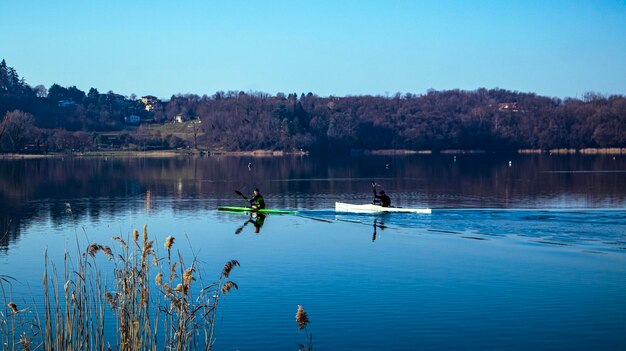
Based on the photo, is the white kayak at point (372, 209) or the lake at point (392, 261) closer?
the lake at point (392, 261)

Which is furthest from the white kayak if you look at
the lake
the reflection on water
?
the reflection on water

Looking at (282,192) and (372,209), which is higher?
(372,209)

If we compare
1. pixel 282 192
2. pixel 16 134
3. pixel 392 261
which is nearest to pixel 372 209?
pixel 392 261

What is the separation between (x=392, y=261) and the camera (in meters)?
26.7

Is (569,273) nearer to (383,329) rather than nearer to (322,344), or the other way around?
(383,329)

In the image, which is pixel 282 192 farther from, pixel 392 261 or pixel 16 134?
pixel 16 134

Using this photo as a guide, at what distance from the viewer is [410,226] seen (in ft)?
119

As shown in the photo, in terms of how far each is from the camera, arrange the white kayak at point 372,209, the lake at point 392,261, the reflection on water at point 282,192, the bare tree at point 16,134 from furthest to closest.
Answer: the bare tree at point 16,134, the reflection on water at point 282,192, the white kayak at point 372,209, the lake at point 392,261

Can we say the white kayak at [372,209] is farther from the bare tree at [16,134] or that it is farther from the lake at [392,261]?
the bare tree at [16,134]

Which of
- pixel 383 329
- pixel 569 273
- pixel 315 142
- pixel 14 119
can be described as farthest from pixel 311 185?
pixel 315 142

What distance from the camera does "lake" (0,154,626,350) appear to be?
684 inches

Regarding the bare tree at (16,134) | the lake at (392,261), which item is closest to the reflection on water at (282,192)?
the lake at (392,261)

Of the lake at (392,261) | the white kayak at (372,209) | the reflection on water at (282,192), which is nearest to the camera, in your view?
the lake at (392,261)

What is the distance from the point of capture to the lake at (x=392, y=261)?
17375mm
